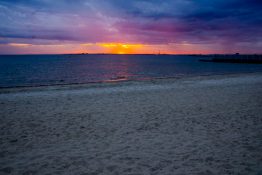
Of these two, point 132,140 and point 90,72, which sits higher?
point 90,72

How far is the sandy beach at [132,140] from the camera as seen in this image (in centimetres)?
436

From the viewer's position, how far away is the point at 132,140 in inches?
231

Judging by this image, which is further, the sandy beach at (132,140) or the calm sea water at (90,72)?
the calm sea water at (90,72)

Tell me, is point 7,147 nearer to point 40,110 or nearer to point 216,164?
point 40,110

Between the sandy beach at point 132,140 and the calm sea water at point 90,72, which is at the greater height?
the calm sea water at point 90,72

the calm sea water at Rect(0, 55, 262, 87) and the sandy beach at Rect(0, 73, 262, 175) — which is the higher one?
the calm sea water at Rect(0, 55, 262, 87)

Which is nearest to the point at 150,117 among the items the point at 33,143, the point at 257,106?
the point at 33,143

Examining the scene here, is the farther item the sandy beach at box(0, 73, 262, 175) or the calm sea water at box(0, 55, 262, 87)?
the calm sea water at box(0, 55, 262, 87)

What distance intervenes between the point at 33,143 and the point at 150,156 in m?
3.71

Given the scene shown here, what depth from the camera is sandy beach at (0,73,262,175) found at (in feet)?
14.3

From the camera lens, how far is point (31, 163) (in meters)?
4.56

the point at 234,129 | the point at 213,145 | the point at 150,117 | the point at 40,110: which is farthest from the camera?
the point at 40,110

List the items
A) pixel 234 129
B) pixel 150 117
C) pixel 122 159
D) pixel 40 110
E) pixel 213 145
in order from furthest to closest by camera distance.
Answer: pixel 40 110 < pixel 150 117 < pixel 234 129 < pixel 213 145 < pixel 122 159

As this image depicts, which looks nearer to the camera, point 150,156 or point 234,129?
point 150,156
